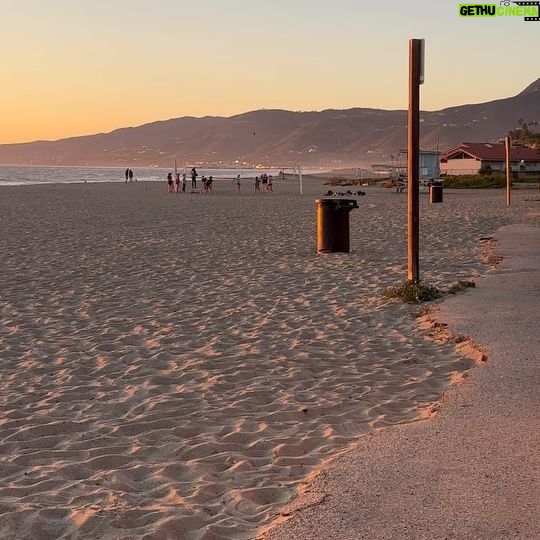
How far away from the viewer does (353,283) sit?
9945mm

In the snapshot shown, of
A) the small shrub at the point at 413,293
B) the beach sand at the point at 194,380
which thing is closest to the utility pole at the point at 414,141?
the small shrub at the point at 413,293

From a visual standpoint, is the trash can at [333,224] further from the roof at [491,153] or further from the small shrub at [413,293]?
the roof at [491,153]

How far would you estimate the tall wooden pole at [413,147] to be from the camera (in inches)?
325

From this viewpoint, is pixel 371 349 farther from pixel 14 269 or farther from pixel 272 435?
pixel 14 269

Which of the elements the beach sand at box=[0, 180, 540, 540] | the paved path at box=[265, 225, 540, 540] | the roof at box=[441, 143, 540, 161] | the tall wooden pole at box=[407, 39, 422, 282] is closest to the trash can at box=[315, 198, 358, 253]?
the beach sand at box=[0, 180, 540, 540]

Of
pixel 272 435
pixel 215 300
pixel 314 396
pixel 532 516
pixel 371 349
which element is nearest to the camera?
pixel 532 516

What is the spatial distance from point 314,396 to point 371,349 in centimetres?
142

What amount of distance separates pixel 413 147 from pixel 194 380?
4.29m

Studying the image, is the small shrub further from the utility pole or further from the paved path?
the paved path

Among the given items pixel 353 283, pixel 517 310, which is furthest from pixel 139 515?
pixel 353 283

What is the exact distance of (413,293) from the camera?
8.48 m

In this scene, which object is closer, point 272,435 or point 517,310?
point 272,435

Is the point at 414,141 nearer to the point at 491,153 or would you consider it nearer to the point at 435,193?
the point at 435,193

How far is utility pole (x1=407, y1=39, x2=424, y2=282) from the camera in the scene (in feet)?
27.1
